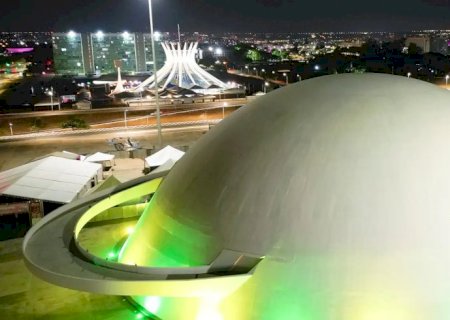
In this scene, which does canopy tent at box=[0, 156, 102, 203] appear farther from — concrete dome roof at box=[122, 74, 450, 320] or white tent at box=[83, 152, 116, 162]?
concrete dome roof at box=[122, 74, 450, 320]

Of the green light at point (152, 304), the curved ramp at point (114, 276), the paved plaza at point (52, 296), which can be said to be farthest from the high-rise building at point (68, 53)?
the curved ramp at point (114, 276)

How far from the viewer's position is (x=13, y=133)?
5303cm

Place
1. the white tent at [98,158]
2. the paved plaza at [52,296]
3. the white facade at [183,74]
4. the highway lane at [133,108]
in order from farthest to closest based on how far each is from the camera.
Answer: the white facade at [183,74], the highway lane at [133,108], the white tent at [98,158], the paved plaza at [52,296]

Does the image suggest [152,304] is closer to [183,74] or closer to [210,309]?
[210,309]

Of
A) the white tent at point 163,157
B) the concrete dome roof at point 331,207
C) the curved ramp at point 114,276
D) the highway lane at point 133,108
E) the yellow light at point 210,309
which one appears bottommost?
the highway lane at point 133,108

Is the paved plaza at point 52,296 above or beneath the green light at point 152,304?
beneath

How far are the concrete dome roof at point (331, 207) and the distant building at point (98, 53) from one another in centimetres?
14020

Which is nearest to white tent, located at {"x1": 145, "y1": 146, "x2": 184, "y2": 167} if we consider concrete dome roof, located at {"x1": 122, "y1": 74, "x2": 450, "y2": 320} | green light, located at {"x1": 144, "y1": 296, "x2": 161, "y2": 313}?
green light, located at {"x1": 144, "y1": 296, "x2": 161, "y2": 313}

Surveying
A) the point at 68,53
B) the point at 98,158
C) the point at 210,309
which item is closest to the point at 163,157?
the point at 98,158

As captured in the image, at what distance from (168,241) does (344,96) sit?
6.26 metres

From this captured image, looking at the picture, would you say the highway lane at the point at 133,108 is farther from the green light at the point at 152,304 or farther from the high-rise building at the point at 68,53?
the high-rise building at the point at 68,53

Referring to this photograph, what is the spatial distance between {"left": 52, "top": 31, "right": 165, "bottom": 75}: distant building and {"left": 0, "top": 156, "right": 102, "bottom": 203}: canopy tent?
404ft

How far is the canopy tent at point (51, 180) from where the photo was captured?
2431cm

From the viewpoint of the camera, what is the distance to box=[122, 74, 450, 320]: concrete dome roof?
11094 millimetres
